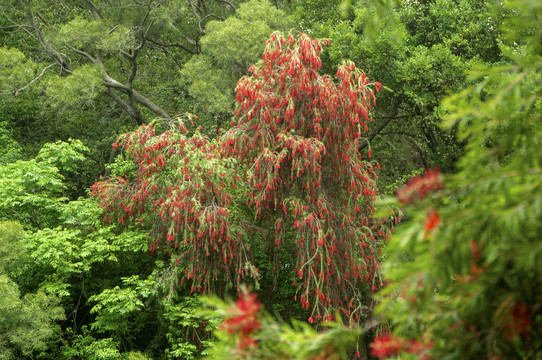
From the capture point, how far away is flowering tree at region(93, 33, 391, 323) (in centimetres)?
726

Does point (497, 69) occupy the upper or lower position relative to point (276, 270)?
upper

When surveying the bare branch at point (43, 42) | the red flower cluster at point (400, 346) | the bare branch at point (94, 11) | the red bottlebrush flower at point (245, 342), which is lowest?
the red flower cluster at point (400, 346)

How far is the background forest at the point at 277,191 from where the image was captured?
1.80m

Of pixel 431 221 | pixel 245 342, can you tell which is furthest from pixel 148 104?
pixel 431 221

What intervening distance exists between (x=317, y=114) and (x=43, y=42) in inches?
354

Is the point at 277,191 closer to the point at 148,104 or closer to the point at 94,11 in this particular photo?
the point at 148,104

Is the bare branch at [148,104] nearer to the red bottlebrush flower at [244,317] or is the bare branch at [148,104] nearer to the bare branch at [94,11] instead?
the bare branch at [94,11]

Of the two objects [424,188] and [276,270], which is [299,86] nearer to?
[276,270]

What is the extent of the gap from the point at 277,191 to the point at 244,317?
5.90m

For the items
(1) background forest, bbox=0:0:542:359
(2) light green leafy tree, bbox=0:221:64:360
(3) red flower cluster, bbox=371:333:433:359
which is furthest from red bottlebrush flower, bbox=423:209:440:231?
(2) light green leafy tree, bbox=0:221:64:360

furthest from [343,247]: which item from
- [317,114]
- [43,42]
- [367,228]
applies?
[43,42]

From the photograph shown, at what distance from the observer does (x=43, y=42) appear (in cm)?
1322

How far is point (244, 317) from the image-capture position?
6.01 feet

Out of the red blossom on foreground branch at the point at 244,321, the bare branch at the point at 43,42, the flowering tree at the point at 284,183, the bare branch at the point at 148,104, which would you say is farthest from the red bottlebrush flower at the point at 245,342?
the bare branch at the point at 148,104
